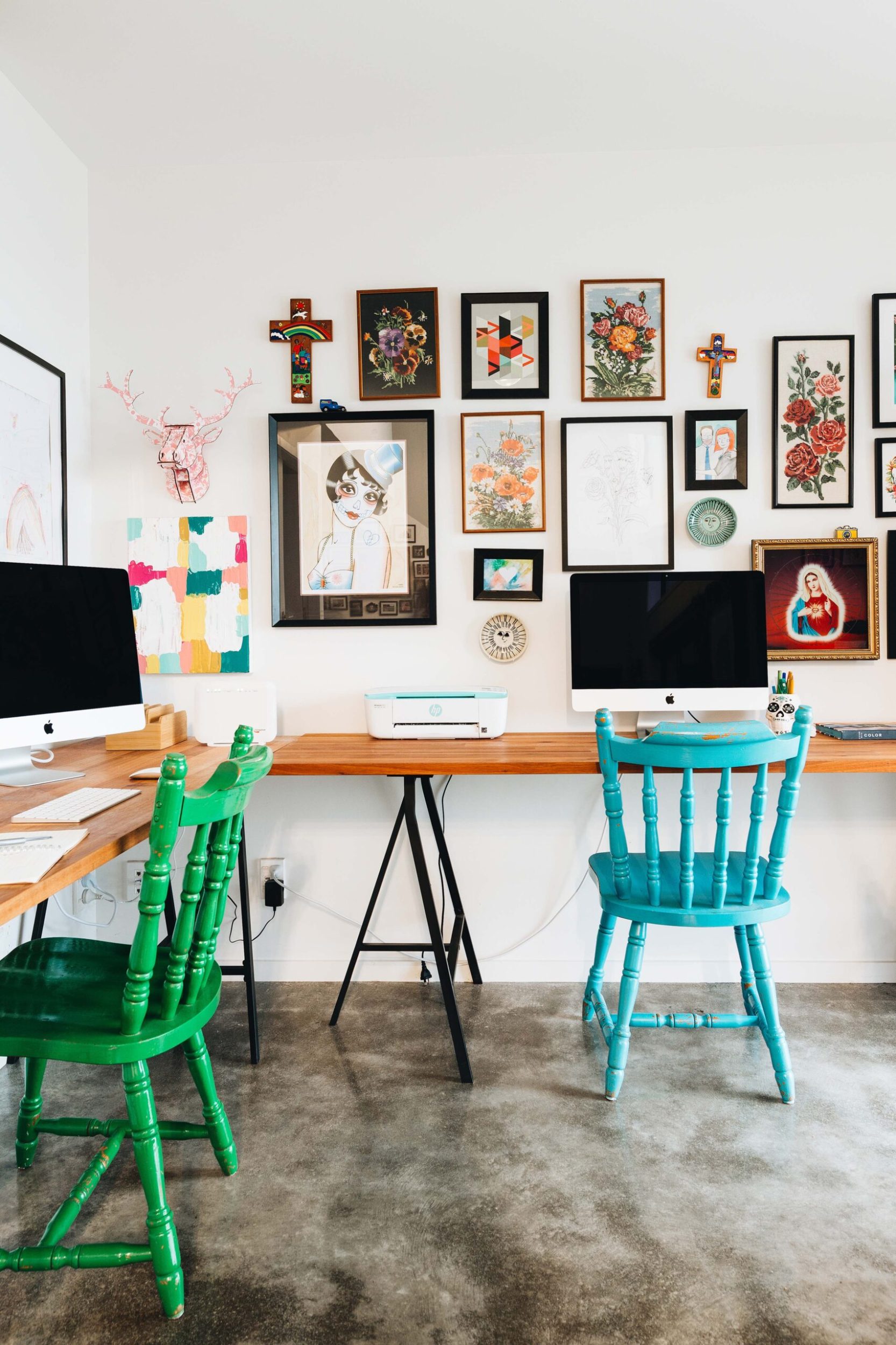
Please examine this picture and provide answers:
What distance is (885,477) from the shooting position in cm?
258

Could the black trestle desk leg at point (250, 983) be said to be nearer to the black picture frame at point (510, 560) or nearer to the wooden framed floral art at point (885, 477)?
the black picture frame at point (510, 560)

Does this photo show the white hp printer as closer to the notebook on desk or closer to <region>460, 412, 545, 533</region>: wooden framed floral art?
<region>460, 412, 545, 533</region>: wooden framed floral art

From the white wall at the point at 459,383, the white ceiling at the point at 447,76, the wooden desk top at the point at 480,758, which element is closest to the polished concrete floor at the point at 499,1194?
the white wall at the point at 459,383

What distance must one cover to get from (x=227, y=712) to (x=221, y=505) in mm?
697

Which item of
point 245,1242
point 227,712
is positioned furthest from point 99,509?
point 245,1242

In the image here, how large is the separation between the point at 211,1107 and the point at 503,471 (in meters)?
1.90

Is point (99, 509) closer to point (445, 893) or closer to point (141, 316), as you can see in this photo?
point (141, 316)

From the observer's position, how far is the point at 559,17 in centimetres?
202

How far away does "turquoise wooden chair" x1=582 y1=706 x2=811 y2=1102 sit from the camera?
184 centimetres

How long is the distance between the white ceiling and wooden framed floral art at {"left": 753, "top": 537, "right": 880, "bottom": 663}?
1063 mm

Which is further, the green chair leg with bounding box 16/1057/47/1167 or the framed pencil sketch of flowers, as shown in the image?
the framed pencil sketch of flowers

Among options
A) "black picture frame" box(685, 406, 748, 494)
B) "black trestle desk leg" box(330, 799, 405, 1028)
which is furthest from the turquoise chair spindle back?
"black picture frame" box(685, 406, 748, 494)

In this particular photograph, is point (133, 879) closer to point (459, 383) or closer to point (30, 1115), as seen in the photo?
point (30, 1115)

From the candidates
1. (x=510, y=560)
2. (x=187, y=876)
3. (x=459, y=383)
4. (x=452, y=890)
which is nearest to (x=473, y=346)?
(x=459, y=383)
